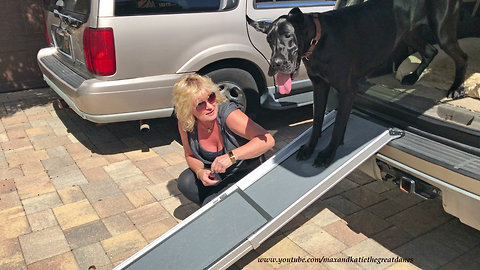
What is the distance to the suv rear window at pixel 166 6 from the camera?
13.1 feet

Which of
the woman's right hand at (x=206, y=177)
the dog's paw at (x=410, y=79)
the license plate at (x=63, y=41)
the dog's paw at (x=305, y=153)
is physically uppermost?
the dog's paw at (x=410, y=79)

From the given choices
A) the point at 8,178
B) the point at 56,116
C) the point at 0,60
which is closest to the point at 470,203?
the point at 8,178

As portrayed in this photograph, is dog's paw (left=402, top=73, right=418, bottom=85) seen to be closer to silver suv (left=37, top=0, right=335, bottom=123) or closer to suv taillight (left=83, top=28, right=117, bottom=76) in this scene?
silver suv (left=37, top=0, right=335, bottom=123)

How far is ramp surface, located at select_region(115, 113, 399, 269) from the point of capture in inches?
103

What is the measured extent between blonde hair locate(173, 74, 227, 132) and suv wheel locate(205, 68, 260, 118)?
1.59 meters

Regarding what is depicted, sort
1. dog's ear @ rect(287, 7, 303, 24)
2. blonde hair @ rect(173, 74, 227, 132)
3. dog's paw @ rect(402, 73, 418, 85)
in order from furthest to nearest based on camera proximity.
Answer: dog's paw @ rect(402, 73, 418, 85) → blonde hair @ rect(173, 74, 227, 132) → dog's ear @ rect(287, 7, 303, 24)

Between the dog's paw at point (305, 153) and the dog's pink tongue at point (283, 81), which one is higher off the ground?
the dog's pink tongue at point (283, 81)

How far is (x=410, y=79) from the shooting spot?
3.62 meters

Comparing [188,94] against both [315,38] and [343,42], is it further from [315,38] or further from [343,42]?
[343,42]

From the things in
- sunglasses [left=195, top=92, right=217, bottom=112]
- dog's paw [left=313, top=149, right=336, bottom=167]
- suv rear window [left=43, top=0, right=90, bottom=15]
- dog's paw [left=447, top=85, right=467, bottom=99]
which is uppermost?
suv rear window [left=43, top=0, right=90, bottom=15]

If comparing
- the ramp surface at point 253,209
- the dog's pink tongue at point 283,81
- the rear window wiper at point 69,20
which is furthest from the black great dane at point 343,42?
the rear window wiper at point 69,20

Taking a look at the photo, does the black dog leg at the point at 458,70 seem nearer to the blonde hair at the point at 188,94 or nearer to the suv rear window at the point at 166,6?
the blonde hair at the point at 188,94

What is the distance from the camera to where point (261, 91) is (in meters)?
4.94

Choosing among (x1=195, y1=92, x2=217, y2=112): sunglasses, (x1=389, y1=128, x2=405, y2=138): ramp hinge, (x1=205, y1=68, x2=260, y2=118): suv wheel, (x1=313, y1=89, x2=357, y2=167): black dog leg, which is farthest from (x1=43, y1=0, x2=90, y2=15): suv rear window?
(x1=389, y1=128, x2=405, y2=138): ramp hinge
